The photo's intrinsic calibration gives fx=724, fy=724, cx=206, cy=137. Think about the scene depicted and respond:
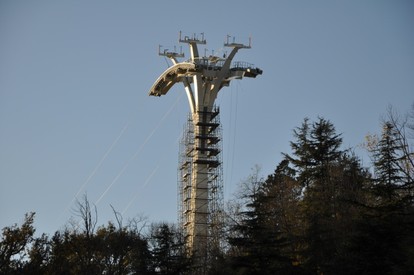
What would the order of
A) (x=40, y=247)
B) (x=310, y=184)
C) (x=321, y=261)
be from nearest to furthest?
(x=321, y=261) → (x=40, y=247) → (x=310, y=184)

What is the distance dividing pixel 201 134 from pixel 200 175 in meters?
3.66

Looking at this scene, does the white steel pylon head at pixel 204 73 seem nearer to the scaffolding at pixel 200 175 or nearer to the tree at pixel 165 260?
the scaffolding at pixel 200 175

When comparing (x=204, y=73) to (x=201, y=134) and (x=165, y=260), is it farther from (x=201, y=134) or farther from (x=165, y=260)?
(x=165, y=260)

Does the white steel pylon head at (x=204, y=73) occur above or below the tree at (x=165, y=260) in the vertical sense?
above

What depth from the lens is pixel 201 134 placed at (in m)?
60.2

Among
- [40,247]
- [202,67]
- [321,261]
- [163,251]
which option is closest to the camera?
[321,261]

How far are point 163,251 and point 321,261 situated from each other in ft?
29.2

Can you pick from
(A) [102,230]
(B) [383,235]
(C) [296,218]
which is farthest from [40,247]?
(B) [383,235]

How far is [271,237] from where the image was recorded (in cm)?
3400

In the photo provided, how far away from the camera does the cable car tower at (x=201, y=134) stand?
2265 inches

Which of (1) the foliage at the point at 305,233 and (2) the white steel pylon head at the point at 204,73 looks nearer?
(1) the foliage at the point at 305,233

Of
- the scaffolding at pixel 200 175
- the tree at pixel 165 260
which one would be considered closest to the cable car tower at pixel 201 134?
the scaffolding at pixel 200 175

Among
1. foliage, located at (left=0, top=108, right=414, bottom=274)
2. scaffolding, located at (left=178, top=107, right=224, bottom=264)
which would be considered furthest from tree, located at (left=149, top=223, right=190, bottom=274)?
scaffolding, located at (left=178, top=107, right=224, bottom=264)

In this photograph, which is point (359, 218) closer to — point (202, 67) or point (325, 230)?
point (325, 230)
